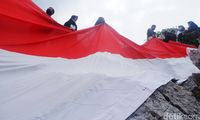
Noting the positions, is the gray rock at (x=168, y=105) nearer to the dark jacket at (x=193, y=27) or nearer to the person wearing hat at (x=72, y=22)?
the person wearing hat at (x=72, y=22)

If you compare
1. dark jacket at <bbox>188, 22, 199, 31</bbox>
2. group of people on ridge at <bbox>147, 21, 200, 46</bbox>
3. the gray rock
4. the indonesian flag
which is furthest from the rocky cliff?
dark jacket at <bbox>188, 22, 199, 31</bbox>

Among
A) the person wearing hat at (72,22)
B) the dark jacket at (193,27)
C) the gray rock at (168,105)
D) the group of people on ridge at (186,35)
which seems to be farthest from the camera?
the dark jacket at (193,27)

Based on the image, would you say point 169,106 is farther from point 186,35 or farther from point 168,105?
point 186,35

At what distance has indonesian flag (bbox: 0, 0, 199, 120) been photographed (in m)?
4.06

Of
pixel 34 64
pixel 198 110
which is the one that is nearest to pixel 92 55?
pixel 34 64

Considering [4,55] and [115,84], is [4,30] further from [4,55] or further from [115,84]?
[115,84]

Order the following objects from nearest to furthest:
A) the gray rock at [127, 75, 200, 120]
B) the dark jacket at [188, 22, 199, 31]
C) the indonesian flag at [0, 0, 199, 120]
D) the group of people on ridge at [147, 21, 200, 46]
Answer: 1. the indonesian flag at [0, 0, 199, 120]
2. the gray rock at [127, 75, 200, 120]
3. the group of people on ridge at [147, 21, 200, 46]
4. the dark jacket at [188, 22, 199, 31]

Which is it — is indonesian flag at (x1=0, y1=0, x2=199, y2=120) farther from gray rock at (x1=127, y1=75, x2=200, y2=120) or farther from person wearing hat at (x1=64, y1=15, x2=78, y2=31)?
person wearing hat at (x1=64, y1=15, x2=78, y2=31)

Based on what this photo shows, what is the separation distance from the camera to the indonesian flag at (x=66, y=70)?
4.06 metres

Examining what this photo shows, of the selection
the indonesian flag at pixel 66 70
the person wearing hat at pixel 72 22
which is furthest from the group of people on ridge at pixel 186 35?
the person wearing hat at pixel 72 22

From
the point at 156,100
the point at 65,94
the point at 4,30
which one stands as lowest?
the point at 156,100

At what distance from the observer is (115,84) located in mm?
4844

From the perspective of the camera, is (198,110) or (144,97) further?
(198,110)

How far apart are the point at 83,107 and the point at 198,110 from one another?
2805 mm
